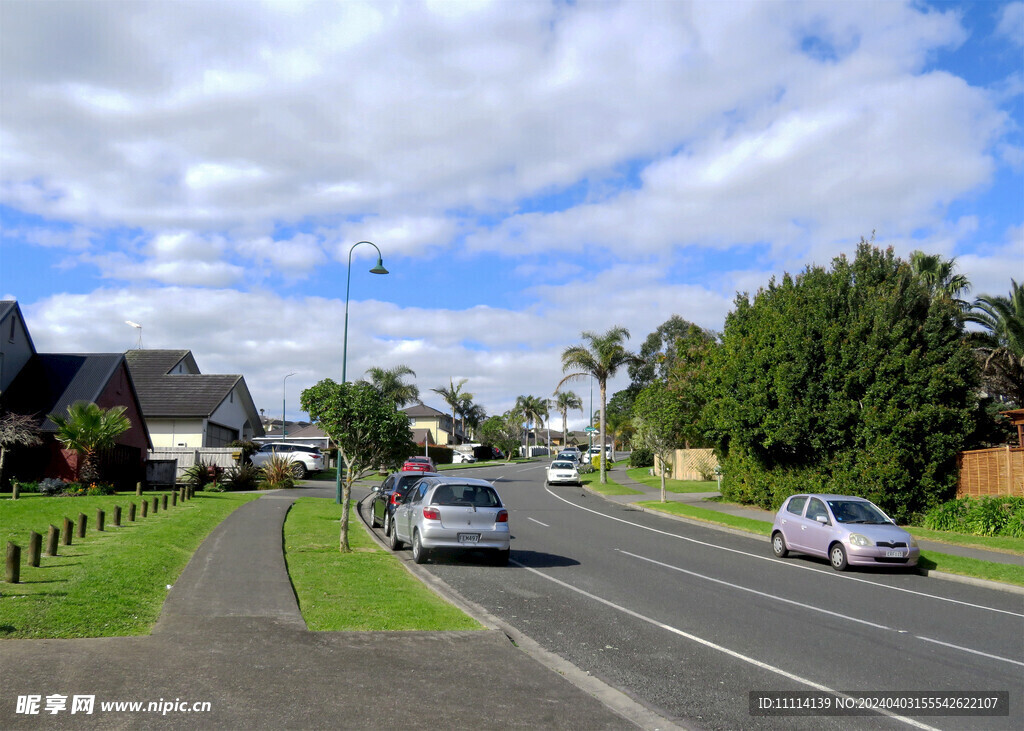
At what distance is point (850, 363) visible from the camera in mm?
24750

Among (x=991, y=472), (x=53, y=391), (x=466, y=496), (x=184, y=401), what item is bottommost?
(x=466, y=496)

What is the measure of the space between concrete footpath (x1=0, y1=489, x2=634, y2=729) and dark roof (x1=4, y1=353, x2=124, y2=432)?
25.0m

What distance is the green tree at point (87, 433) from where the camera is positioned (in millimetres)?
26609

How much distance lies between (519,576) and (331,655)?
263 inches

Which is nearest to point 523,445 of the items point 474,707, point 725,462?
point 725,462

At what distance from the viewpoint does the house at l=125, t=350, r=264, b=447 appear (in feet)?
144

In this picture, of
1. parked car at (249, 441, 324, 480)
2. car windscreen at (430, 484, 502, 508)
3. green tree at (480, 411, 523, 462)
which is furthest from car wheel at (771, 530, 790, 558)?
Answer: green tree at (480, 411, 523, 462)

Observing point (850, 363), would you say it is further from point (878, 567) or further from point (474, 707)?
point (474, 707)

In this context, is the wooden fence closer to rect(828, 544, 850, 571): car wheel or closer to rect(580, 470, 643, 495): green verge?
rect(828, 544, 850, 571): car wheel

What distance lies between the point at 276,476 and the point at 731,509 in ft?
64.4

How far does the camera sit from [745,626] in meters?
10.0

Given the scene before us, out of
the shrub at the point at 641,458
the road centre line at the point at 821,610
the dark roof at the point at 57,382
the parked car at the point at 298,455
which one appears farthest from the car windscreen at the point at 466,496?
the shrub at the point at 641,458

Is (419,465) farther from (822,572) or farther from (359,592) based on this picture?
(359,592)

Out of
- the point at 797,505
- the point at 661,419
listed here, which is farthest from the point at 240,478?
the point at 797,505
